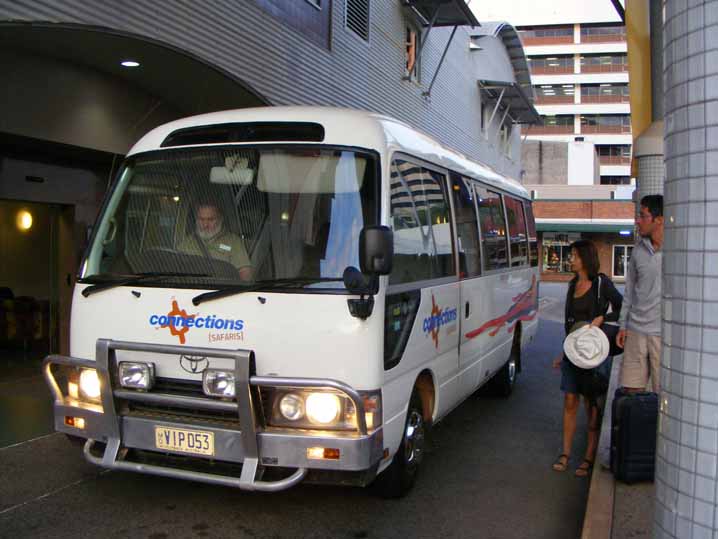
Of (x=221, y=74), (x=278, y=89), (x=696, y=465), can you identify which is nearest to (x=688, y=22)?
(x=696, y=465)

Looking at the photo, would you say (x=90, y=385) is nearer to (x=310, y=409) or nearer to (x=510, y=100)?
(x=310, y=409)

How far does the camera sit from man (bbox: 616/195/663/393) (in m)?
5.72

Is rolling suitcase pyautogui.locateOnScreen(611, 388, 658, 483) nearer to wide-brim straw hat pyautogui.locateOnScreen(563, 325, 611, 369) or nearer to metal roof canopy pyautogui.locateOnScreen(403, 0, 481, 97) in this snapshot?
wide-brim straw hat pyautogui.locateOnScreen(563, 325, 611, 369)

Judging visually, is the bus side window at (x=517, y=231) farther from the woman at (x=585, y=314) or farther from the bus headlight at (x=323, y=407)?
the bus headlight at (x=323, y=407)

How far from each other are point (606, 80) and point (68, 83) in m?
72.6

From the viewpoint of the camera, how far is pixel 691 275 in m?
2.51

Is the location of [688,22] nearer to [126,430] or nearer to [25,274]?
[126,430]

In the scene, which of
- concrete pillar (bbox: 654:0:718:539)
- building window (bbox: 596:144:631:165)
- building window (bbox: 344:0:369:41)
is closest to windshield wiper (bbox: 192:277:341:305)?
concrete pillar (bbox: 654:0:718:539)

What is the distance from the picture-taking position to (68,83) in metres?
9.75

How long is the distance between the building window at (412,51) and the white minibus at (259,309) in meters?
14.0

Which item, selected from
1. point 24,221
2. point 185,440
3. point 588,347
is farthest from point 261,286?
point 24,221

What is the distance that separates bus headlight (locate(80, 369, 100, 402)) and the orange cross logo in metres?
0.61

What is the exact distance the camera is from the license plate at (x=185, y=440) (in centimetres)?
434

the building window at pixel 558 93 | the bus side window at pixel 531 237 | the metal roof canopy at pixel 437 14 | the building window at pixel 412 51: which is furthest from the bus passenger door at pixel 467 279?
the building window at pixel 558 93
